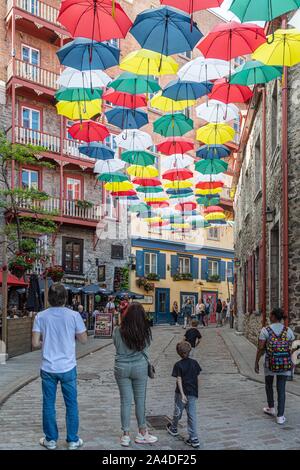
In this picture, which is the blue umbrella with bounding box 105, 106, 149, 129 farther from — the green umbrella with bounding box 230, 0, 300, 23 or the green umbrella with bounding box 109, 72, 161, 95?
the green umbrella with bounding box 230, 0, 300, 23

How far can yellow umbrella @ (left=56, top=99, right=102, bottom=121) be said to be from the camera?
12.8m

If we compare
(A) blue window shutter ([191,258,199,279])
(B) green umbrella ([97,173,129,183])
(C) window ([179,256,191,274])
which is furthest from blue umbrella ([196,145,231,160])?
(A) blue window shutter ([191,258,199,279])

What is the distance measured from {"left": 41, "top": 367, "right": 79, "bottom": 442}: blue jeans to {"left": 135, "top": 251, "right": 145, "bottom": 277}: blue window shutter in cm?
2787

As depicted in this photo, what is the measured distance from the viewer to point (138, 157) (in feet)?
55.4

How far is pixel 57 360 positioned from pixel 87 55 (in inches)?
278

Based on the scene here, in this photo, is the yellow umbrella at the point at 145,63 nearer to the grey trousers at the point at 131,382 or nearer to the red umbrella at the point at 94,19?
the red umbrella at the point at 94,19

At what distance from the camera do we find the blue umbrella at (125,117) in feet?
44.9

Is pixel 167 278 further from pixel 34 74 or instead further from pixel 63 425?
pixel 63 425

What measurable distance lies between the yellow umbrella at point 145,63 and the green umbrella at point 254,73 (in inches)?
56.1

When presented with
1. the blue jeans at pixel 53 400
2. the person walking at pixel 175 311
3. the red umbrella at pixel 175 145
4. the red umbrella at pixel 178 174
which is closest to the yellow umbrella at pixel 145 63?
the red umbrella at pixel 175 145

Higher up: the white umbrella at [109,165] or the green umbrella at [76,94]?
the green umbrella at [76,94]

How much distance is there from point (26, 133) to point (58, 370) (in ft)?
73.9

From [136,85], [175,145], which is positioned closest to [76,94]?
[136,85]

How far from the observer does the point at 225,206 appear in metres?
41.5
